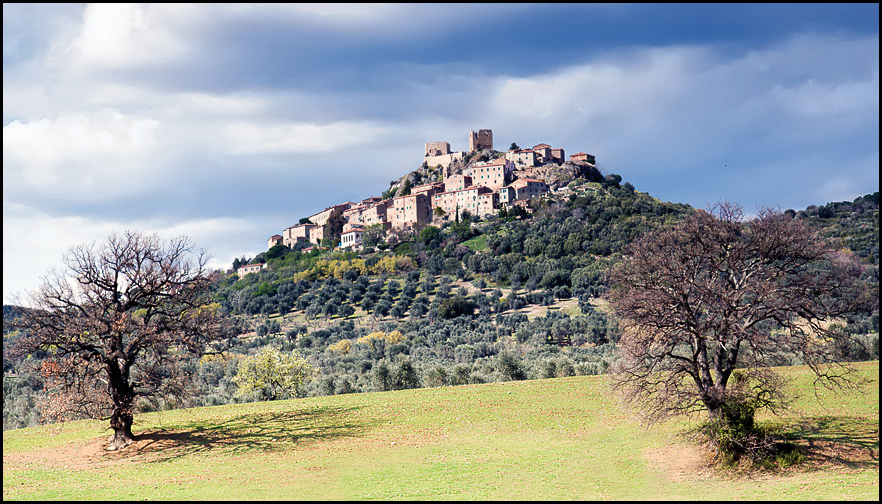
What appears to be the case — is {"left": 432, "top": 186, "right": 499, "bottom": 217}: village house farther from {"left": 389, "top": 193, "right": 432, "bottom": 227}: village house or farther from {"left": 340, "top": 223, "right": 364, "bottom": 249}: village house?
{"left": 340, "top": 223, "right": 364, "bottom": 249}: village house

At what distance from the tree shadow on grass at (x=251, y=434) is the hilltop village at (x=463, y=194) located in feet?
449

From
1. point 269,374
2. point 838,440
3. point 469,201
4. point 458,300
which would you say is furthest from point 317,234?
point 838,440

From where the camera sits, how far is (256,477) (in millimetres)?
19062

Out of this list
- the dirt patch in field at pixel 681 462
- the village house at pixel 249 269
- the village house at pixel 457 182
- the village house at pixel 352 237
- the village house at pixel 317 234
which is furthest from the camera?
the village house at pixel 317 234

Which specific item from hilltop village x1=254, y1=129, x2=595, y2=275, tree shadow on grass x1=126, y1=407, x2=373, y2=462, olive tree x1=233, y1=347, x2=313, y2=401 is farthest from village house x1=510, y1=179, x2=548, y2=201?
tree shadow on grass x1=126, y1=407, x2=373, y2=462

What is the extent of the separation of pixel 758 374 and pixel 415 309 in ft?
285

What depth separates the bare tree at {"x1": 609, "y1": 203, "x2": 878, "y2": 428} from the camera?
18984 mm

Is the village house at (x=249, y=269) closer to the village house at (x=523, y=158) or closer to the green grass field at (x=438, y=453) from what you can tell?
the village house at (x=523, y=158)

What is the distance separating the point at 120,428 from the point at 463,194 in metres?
152

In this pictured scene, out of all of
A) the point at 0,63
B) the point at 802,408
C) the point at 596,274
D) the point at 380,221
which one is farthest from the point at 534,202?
the point at 0,63

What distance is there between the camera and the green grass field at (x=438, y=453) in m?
17.1

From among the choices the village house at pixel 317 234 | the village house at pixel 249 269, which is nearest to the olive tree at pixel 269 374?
the village house at pixel 249 269

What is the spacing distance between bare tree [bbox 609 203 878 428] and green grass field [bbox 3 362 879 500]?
223cm

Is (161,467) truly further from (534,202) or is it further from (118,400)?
(534,202)
